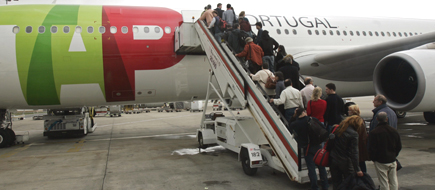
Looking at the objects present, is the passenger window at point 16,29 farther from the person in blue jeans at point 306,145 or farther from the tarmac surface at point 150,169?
the person in blue jeans at point 306,145

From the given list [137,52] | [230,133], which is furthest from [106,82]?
[230,133]

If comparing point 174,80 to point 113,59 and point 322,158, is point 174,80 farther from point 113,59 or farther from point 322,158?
point 322,158

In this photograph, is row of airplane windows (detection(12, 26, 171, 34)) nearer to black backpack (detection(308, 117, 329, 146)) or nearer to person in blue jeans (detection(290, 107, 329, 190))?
person in blue jeans (detection(290, 107, 329, 190))

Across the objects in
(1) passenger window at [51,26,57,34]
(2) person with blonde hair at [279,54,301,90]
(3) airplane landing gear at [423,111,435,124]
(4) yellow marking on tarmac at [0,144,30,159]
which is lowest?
(4) yellow marking on tarmac at [0,144,30,159]

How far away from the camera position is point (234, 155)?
23.3 feet

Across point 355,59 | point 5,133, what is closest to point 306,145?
point 355,59

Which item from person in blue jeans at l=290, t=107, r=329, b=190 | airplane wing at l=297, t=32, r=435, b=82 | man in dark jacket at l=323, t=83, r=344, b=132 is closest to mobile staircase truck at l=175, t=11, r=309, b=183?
person in blue jeans at l=290, t=107, r=329, b=190

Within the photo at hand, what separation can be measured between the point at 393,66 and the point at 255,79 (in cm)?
394

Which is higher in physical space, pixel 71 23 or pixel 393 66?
pixel 71 23

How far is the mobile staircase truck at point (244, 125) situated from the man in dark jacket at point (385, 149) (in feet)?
3.17

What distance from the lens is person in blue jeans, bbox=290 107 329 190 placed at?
4.12 m

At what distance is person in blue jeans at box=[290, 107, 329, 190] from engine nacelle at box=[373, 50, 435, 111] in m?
3.58

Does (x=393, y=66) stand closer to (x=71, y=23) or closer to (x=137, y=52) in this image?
(x=137, y=52)

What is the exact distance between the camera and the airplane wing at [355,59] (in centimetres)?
798
